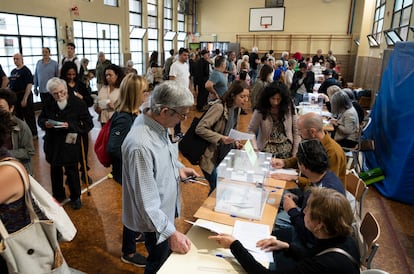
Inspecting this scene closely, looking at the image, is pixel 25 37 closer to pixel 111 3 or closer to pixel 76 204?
pixel 111 3

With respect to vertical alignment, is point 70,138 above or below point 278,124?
below

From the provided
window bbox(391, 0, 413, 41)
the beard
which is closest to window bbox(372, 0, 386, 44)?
window bbox(391, 0, 413, 41)

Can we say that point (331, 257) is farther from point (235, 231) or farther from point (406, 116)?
point (406, 116)

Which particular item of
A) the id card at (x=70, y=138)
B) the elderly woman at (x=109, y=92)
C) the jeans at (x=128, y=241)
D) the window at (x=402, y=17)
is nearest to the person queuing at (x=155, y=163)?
the jeans at (x=128, y=241)

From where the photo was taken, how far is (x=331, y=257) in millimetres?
1313

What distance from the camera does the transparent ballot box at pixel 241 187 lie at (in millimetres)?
1976

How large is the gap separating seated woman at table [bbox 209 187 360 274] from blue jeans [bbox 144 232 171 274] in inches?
19.7

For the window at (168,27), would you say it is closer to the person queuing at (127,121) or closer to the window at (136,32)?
the window at (136,32)

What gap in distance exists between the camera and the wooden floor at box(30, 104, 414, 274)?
8.89 ft

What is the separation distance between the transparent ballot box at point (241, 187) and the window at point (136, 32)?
464 inches

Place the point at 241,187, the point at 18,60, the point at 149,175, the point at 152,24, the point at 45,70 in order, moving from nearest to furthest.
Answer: the point at 149,175, the point at 241,187, the point at 18,60, the point at 45,70, the point at 152,24

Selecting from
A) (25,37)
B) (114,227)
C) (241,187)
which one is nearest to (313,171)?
(241,187)

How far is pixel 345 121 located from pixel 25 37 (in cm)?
800

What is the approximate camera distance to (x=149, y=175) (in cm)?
152
